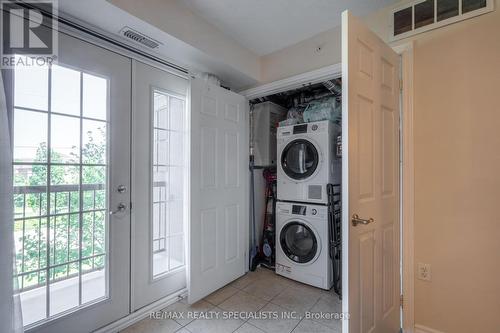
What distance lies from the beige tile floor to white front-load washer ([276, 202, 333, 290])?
0.11 m

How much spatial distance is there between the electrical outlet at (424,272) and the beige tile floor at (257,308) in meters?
0.71

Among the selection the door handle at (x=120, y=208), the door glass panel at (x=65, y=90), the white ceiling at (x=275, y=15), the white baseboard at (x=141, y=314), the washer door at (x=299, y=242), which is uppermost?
the white ceiling at (x=275, y=15)

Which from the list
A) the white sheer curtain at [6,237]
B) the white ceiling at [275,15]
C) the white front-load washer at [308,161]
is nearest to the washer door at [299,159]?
the white front-load washer at [308,161]

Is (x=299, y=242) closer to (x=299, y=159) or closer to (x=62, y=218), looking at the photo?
(x=299, y=159)

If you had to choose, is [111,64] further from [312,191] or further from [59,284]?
[312,191]

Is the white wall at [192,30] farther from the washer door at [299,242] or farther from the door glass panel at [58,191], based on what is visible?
the washer door at [299,242]

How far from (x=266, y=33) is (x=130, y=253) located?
2243mm

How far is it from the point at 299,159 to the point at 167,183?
1.42 metres

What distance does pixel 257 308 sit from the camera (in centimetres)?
191

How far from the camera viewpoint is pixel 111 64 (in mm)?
1613

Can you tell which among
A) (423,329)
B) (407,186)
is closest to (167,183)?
(407,186)

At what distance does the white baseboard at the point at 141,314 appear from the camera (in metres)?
1.58

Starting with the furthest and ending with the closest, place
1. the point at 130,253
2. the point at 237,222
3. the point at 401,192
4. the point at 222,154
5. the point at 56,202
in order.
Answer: the point at 237,222
the point at 222,154
the point at 130,253
the point at 401,192
the point at 56,202

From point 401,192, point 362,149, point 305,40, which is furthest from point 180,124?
point 401,192
